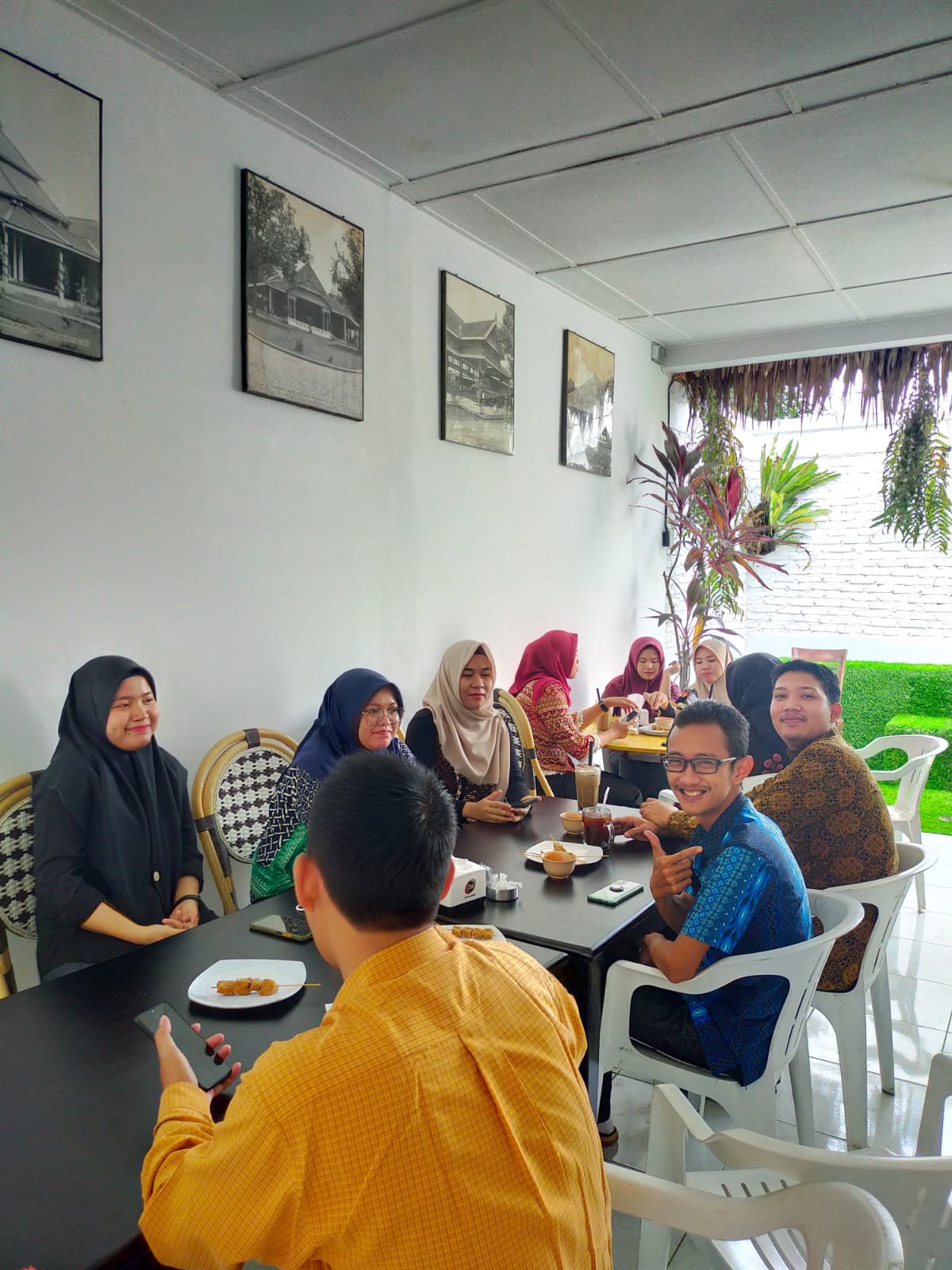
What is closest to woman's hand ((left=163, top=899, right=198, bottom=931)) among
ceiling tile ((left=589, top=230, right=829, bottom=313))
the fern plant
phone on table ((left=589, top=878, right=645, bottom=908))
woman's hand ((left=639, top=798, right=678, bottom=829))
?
phone on table ((left=589, top=878, right=645, bottom=908))

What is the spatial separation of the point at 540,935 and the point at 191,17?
261 cm

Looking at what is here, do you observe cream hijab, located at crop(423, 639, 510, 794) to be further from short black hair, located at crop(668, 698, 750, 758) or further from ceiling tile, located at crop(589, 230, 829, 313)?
ceiling tile, located at crop(589, 230, 829, 313)

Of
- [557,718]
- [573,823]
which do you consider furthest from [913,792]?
[573,823]

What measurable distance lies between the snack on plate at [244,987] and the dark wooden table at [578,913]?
0.55 m

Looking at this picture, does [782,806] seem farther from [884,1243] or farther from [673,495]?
[673,495]

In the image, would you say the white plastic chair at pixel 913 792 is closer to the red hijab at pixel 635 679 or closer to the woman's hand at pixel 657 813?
the red hijab at pixel 635 679

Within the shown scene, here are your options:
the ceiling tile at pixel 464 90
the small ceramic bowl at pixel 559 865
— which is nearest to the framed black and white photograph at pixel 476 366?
the ceiling tile at pixel 464 90

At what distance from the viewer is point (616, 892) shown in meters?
2.21

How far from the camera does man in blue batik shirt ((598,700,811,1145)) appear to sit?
74.4 inches

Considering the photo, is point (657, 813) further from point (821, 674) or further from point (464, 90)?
point (464, 90)

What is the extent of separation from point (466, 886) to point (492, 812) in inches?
33.3

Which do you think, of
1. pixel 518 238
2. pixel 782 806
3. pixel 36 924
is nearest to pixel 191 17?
pixel 518 238

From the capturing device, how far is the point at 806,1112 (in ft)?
7.21

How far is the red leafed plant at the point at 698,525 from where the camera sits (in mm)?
6059
